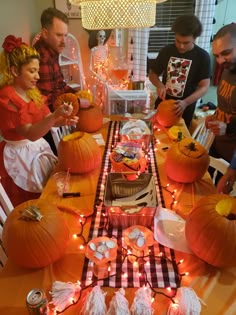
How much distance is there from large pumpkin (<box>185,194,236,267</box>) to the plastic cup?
0.60 m

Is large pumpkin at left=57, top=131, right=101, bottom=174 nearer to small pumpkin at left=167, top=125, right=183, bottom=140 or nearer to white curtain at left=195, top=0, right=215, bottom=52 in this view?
small pumpkin at left=167, top=125, right=183, bottom=140

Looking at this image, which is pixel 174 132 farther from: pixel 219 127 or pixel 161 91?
pixel 161 91

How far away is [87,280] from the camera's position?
803mm

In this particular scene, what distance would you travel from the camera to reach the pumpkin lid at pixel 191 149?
1.20 metres

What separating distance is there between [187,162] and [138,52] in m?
2.25

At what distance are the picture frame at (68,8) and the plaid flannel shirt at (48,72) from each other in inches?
46.2

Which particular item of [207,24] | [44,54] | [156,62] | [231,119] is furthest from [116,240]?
[207,24]

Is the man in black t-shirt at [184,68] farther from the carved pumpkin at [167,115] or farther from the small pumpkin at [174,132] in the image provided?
the small pumpkin at [174,132]

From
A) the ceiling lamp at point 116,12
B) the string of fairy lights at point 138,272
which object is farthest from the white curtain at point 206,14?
the string of fairy lights at point 138,272

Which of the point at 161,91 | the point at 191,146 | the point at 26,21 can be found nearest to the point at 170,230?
the point at 191,146

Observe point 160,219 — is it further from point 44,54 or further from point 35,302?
point 44,54

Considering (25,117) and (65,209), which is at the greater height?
(25,117)

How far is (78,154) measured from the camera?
127 centimetres

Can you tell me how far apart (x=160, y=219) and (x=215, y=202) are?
0.77 ft
